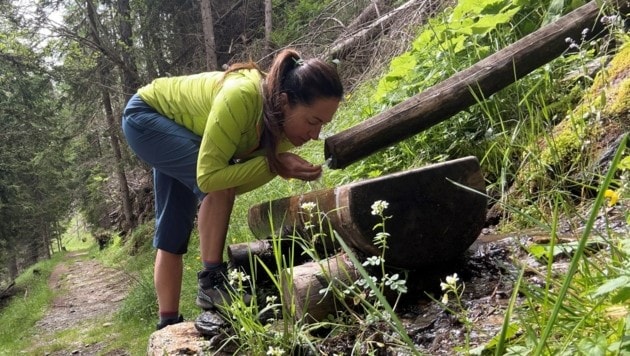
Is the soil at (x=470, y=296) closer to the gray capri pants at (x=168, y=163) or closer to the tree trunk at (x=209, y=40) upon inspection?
the gray capri pants at (x=168, y=163)

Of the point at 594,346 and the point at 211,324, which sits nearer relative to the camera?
the point at 594,346

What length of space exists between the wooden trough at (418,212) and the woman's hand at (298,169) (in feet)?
1.41

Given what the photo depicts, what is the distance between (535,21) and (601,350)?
3.22 m

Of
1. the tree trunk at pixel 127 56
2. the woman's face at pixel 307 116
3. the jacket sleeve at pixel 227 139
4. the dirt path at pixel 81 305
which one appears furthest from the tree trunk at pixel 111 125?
the woman's face at pixel 307 116

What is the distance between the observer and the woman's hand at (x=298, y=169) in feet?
7.40

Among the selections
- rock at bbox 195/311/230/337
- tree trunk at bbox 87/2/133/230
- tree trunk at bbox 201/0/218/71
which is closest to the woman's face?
rock at bbox 195/311/230/337

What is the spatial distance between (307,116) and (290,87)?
140 millimetres

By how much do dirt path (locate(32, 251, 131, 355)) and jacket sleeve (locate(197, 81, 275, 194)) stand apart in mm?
3878

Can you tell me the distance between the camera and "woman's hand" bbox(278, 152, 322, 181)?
7.40ft

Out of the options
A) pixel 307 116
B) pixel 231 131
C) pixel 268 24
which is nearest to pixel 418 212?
pixel 307 116

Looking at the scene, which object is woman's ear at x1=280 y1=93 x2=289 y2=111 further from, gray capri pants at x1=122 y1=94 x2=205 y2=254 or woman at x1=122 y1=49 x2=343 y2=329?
gray capri pants at x1=122 y1=94 x2=205 y2=254

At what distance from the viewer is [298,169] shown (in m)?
2.26

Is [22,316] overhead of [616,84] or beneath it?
beneath

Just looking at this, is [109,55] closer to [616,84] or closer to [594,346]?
[616,84]
